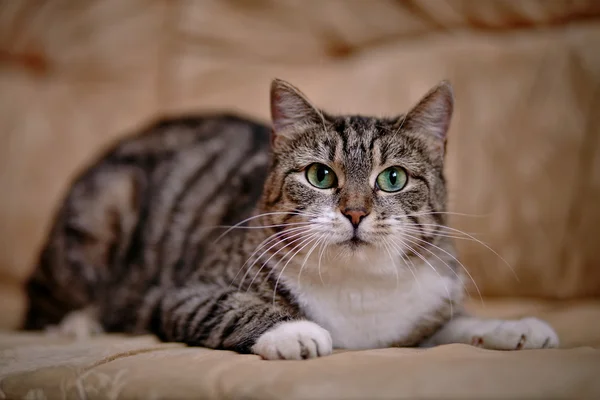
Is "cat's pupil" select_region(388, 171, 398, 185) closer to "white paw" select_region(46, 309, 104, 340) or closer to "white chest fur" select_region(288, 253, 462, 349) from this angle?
"white chest fur" select_region(288, 253, 462, 349)

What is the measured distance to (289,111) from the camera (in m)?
1.50

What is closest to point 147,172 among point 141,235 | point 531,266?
point 141,235

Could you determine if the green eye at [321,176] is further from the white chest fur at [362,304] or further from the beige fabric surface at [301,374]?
the beige fabric surface at [301,374]

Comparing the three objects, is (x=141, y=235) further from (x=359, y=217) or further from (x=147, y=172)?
(x=359, y=217)

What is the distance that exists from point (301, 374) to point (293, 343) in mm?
119

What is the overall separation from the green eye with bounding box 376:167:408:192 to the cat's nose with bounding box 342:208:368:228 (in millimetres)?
121

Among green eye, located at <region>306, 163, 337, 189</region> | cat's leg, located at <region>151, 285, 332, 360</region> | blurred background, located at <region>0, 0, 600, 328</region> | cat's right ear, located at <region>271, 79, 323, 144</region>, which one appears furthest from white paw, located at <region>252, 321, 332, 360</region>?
blurred background, located at <region>0, 0, 600, 328</region>

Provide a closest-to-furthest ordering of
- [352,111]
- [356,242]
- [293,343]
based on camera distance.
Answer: [293,343] < [356,242] < [352,111]

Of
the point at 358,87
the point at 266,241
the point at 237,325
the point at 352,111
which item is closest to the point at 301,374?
the point at 237,325

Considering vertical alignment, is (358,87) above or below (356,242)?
above

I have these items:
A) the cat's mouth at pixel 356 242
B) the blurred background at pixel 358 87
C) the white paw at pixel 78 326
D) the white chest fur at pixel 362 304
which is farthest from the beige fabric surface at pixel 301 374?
the blurred background at pixel 358 87

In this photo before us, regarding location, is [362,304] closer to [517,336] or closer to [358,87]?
[517,336]

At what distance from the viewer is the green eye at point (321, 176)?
139 cm

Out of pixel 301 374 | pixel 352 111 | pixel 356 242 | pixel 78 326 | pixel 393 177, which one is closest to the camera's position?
pixel 301 374
